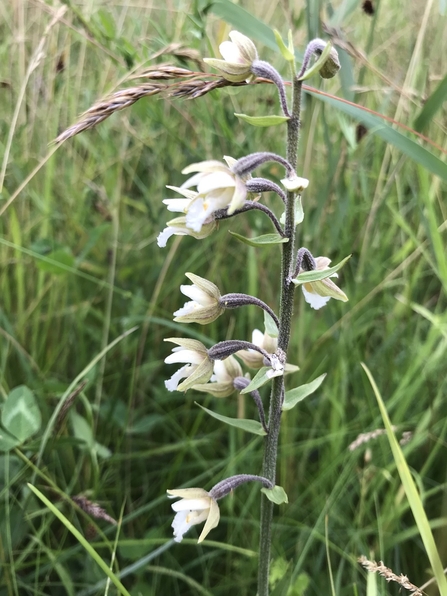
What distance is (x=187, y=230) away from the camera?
93cm

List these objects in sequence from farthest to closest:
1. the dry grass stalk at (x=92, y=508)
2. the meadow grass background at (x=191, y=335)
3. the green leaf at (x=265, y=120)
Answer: the meadow grass background at (x=191, y=335) → the dry grass stalk at (x=92, y=508) → the green leaf at (x=265, y=120)

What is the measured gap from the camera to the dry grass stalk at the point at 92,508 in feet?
3.44

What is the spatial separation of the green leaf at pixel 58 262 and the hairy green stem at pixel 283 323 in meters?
0.87

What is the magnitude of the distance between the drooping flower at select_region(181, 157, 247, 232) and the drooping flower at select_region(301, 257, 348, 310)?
9.0 inches

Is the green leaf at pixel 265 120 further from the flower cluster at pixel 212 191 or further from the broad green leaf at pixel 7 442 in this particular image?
the broad green leaf at pixel 7 442

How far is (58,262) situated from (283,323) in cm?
91

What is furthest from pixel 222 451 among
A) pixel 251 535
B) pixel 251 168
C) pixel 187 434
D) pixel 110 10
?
pixel 110 10

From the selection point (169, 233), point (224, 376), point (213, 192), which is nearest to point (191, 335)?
point (224, 376)

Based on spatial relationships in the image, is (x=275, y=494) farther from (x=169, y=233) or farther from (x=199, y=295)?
(x=169, y=233)

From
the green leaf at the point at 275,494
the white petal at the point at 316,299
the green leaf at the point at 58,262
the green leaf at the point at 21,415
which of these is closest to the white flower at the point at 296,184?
the white petal at the point at 316,299

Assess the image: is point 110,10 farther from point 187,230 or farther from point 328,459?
point 328,459

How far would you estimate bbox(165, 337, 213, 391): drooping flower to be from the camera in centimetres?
99

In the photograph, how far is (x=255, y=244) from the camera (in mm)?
862

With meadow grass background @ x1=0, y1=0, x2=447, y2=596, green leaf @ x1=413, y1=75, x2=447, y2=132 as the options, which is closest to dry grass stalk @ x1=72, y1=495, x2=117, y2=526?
meadow grass background @ x1=0, y1=0, x2=447, y2=596
